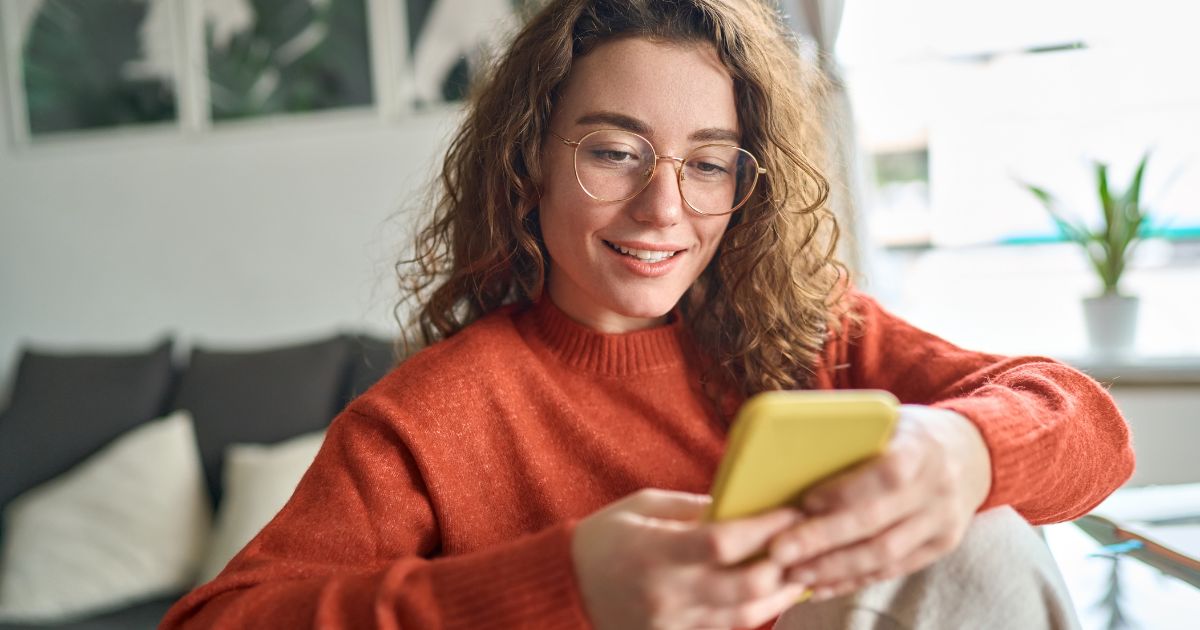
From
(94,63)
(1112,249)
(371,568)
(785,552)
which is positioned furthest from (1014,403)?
(94,63)

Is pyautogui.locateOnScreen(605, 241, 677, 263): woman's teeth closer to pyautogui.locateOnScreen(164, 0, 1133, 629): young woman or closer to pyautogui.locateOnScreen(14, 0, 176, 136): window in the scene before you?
pyautogui.locateOnScreen(164, 0, 1133, 629): young woman

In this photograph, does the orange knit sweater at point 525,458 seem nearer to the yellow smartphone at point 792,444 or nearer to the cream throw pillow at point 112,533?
the yellow smartphone at point 792,444

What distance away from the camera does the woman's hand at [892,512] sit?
0.70 metres

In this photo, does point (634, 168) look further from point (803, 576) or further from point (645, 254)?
point (803, 576)

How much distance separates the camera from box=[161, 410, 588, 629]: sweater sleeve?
0.78m

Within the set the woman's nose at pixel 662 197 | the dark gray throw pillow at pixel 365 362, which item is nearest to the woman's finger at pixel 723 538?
the woman's nose at pixel 662 197

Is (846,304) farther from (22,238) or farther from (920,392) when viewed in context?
(22,238)

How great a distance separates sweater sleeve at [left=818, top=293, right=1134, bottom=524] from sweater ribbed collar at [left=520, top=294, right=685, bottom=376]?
24cm

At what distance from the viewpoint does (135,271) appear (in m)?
3.17

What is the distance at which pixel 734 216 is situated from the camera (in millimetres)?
1267

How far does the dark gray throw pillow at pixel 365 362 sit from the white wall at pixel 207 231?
28cm

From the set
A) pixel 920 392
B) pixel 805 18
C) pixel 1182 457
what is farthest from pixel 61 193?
pixel 1182 457

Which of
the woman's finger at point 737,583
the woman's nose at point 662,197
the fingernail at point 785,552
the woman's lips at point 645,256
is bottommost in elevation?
the woman's finger at point 737,583

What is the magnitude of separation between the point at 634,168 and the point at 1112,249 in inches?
69.6
